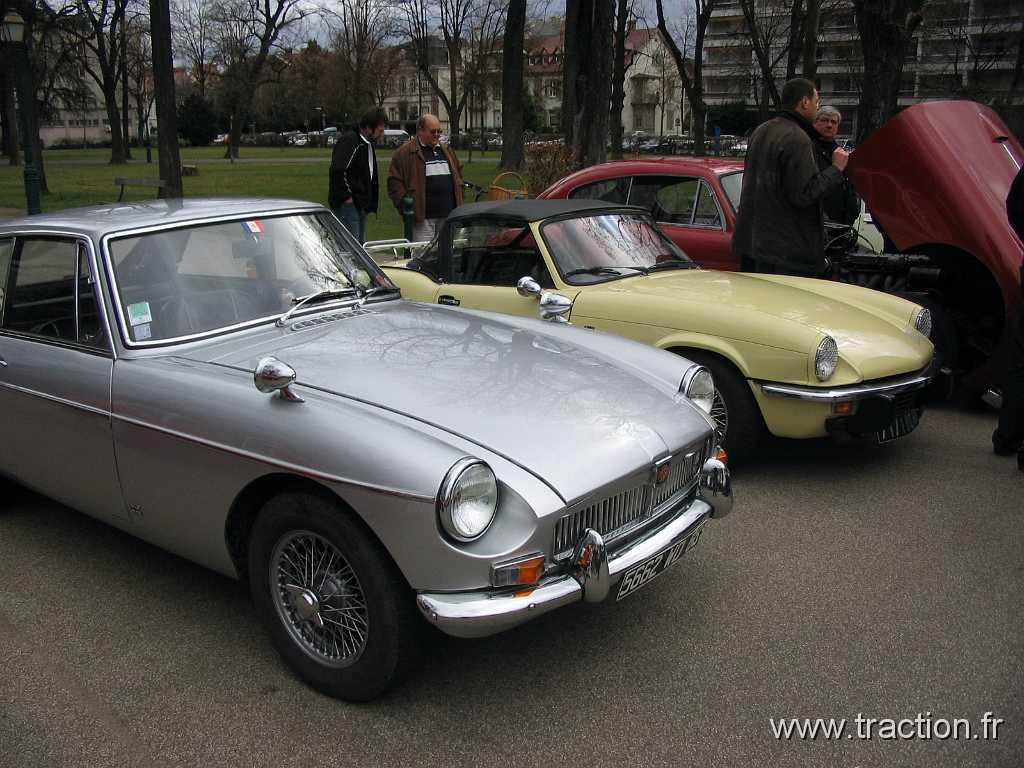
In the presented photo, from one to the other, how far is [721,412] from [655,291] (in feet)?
2.78

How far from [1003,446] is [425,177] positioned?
5.93 m

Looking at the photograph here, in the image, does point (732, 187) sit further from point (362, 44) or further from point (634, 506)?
point (362, 44)

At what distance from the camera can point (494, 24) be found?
50438 mm

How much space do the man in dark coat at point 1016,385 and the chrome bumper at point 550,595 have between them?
3067 mm

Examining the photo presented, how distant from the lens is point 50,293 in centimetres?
399

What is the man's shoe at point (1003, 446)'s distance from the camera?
215 inches

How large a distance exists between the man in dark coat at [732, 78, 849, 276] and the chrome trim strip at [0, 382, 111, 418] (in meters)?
4.68

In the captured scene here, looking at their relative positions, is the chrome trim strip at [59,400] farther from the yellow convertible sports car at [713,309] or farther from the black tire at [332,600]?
the yellow convertible sports car at [713,309]

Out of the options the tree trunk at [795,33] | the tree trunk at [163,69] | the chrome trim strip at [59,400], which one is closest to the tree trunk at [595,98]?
the tree trunk at [163,69]

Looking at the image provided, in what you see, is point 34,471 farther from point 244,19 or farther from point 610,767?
point 244,19

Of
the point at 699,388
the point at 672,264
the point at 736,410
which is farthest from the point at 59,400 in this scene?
the point at 672,264

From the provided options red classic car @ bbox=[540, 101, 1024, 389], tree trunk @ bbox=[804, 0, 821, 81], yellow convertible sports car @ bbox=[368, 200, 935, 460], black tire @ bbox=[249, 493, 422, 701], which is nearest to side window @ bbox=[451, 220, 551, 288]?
yellow convertible sports car @ bbox=[368, 200, 935, 460]

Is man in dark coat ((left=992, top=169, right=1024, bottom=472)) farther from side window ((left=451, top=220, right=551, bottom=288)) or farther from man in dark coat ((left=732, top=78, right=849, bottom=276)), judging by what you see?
side window ((left=451, top=220, right=551, bottom=288))

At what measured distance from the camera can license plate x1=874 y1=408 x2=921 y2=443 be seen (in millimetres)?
5117
